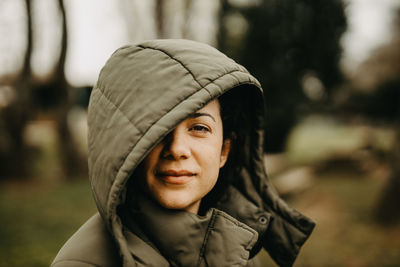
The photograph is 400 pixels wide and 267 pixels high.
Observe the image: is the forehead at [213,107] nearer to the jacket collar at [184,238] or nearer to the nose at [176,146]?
the nose at [176,146]

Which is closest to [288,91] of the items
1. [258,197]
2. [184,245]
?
[258,197]

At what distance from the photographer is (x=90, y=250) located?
1275 mm

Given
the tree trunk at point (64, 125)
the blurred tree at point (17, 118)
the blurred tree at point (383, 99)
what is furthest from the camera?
the tree trunk at point (64, 125)

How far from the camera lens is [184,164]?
140 cm

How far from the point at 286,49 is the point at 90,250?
35.6 feet

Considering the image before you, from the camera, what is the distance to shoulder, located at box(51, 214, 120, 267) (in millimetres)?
1241

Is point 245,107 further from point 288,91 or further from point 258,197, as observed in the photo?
point 288,91

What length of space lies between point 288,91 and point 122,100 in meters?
10.5

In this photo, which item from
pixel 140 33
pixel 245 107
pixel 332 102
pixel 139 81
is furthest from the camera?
pixel 140 33

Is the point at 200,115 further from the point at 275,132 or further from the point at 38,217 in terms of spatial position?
the point at 275,132

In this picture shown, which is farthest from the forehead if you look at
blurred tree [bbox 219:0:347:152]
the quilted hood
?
blurred tree [bbox 219:0:347:152]

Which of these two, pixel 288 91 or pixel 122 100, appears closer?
pixel 122 100

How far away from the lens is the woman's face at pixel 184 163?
1386mm

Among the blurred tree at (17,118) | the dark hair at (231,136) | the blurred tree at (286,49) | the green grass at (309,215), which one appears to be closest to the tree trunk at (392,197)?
the green grass at (309,215)
